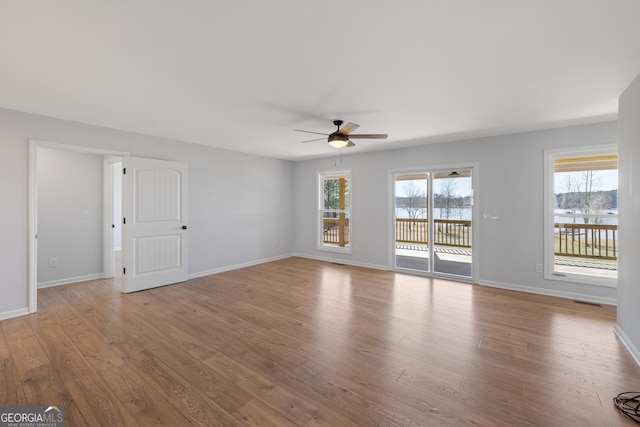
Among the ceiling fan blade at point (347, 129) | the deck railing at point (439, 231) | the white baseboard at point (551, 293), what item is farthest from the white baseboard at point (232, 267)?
the white baseboard at point (551, 293)

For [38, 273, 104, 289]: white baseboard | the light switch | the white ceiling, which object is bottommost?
[38, 273, 104, 289]: white baseboard

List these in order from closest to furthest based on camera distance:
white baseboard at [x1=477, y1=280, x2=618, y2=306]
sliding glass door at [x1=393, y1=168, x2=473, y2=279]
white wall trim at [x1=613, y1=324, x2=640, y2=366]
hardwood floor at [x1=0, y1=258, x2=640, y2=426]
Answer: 1. hardwood floor at [x1=0, y1=258, x2=640, y2=426]
2. white wall trim at [x1=613, y1=324, x2=640, y2=366]
3. white baseboard at [x1=477, y1=280, x2=618, y2=306]
4. sliding glass door at [x1=393, y1=168, x2=473, y2=279]

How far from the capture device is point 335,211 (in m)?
6.63

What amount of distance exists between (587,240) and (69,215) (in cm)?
837

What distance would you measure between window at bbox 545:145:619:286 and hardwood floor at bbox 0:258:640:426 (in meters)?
0.58

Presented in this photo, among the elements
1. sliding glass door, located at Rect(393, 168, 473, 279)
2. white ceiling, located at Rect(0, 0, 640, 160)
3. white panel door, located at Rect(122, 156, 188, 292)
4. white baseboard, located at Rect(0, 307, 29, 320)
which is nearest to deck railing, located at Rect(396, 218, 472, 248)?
sliding glass door, located at Rect(393, 168, 473, 279)

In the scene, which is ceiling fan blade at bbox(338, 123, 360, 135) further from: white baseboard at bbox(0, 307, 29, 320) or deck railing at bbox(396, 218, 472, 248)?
white baseboard at bbox(0, 307, 29, 320)

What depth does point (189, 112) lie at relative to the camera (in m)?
3.42

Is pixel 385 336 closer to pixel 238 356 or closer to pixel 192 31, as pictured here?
pixel 238 356

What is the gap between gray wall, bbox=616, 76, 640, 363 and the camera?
244 centimetres

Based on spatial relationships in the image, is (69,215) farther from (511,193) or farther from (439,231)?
(511,193)

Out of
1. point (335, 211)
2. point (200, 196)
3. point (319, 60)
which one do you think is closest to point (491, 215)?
point (335, 211)

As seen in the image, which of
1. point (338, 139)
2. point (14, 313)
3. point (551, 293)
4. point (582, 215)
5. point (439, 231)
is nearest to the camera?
point (14, 313)

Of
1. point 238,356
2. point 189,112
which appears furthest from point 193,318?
point 189,112
